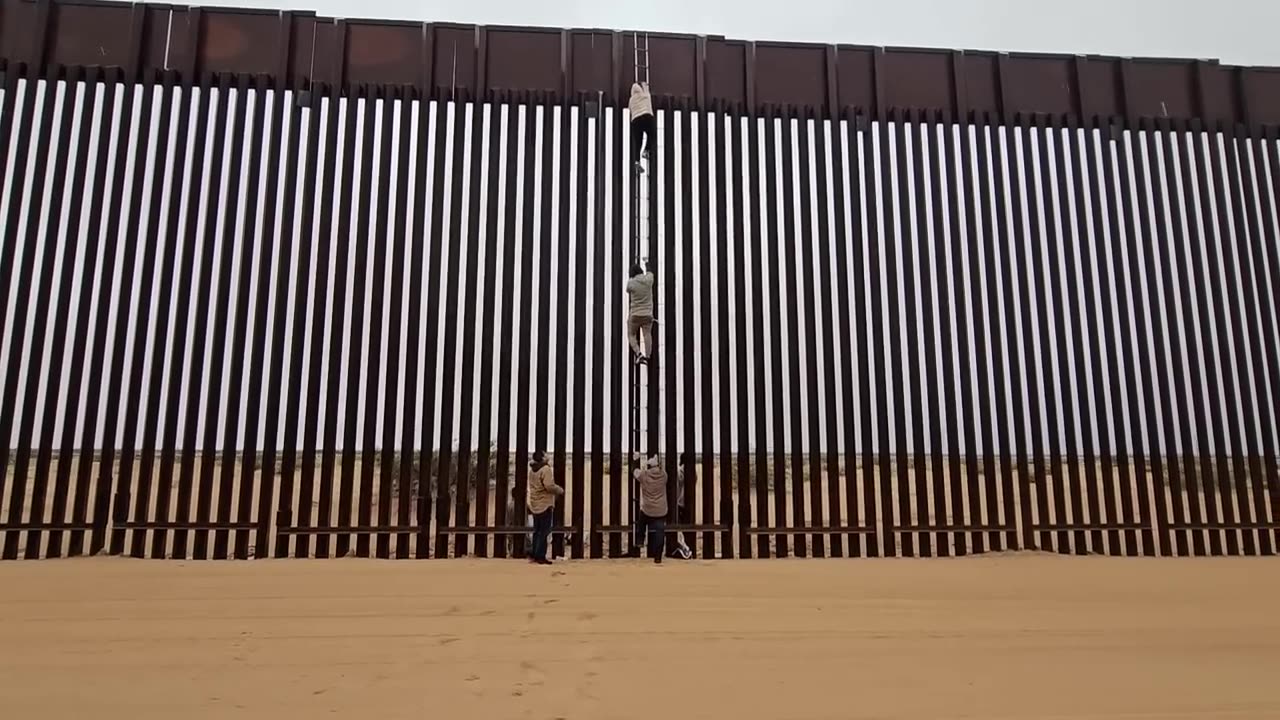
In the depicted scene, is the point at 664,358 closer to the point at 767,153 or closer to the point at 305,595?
the point at 767,153

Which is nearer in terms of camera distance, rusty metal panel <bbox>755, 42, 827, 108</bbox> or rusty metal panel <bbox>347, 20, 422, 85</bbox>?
rusty metal panel <bbox>347, 20, 422, 85</bbox>

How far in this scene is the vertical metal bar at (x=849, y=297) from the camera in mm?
9211

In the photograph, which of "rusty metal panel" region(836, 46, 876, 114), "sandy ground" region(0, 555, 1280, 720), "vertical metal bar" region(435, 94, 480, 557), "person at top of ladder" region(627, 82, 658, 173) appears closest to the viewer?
"sandy ground" region(0, 555, 1280, 720)

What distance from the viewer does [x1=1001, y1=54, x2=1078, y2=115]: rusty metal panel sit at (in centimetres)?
1069

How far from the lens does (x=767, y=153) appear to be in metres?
10.1

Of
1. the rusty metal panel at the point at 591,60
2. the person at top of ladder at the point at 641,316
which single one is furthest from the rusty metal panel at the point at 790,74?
the person at top of ladder at the point at 641,316

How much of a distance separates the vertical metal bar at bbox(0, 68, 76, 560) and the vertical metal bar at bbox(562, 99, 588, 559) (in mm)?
5293

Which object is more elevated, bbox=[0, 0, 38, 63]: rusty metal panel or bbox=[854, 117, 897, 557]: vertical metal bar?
bbox=[0, 0, 38, 63]: rusty metal panel

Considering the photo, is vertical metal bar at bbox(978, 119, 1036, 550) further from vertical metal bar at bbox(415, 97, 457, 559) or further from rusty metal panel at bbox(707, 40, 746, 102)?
vertical metal bar at bbox(415, 97, 457, 559)

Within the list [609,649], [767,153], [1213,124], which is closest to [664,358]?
[767,153]

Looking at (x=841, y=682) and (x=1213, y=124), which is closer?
(x=841, y=682)

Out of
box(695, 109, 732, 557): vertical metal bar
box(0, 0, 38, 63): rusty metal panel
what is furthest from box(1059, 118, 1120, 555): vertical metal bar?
box(0, 0, 38, 63): rusty metal panel

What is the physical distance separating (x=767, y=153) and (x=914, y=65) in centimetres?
234

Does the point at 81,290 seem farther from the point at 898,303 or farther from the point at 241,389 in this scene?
the point at 898,303
